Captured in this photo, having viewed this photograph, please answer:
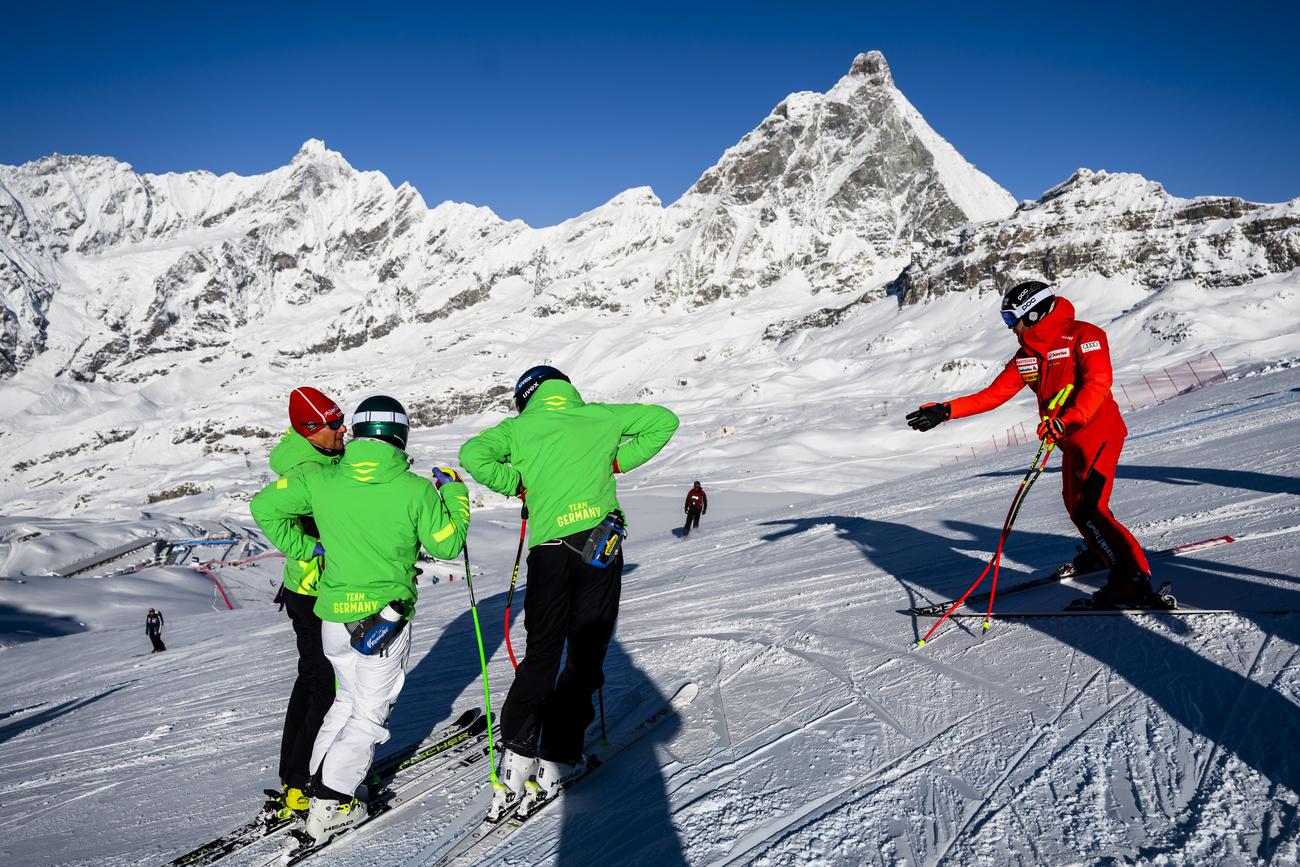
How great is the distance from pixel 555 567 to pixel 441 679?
3.04 meters

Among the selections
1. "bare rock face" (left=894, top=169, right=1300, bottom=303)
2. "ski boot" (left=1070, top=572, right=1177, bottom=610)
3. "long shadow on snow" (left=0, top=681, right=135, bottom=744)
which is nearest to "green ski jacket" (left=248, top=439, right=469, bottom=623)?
"ski boot" (left=1070, top=572, right=1177, bottom=610)

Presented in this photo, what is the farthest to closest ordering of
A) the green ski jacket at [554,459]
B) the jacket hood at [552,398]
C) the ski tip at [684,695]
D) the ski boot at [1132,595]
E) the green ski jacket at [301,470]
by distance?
the ski tip at [684,695] → the ski boot at [1132,595] → the green ski jacket at [301,470] → the jacket hood at [552,398] → the green ski jacket at [554,459]

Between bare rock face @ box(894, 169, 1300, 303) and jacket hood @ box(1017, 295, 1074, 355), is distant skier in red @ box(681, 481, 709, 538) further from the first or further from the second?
bare rock face @ box(894, 169, 1300, 303)

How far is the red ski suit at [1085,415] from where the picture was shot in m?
4.21

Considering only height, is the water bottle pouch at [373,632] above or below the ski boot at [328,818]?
above

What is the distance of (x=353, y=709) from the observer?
3.25 metres

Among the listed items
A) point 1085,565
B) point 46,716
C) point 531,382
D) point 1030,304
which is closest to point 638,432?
point 531,382

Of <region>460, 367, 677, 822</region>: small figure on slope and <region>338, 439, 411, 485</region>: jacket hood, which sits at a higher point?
<region>338, 439, 411, 485</region>: jacket hood

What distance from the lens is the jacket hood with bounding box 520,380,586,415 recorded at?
335cm

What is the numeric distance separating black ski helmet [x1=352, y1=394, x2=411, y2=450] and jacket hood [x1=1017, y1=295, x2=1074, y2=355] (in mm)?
3719

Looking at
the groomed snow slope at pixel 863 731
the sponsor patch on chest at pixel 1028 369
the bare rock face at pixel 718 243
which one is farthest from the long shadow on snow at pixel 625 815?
the bare rock face at pixel 718 243

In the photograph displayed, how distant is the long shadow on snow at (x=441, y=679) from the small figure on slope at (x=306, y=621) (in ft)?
1.98

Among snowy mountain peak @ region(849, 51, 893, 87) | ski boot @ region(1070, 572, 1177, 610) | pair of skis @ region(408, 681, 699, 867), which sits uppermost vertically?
snowy mountain peak @ region(849, 51, 893, 87)

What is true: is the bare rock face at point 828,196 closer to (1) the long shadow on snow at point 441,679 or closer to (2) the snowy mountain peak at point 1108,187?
(2) the snowy mountain peak at point 1108,187
